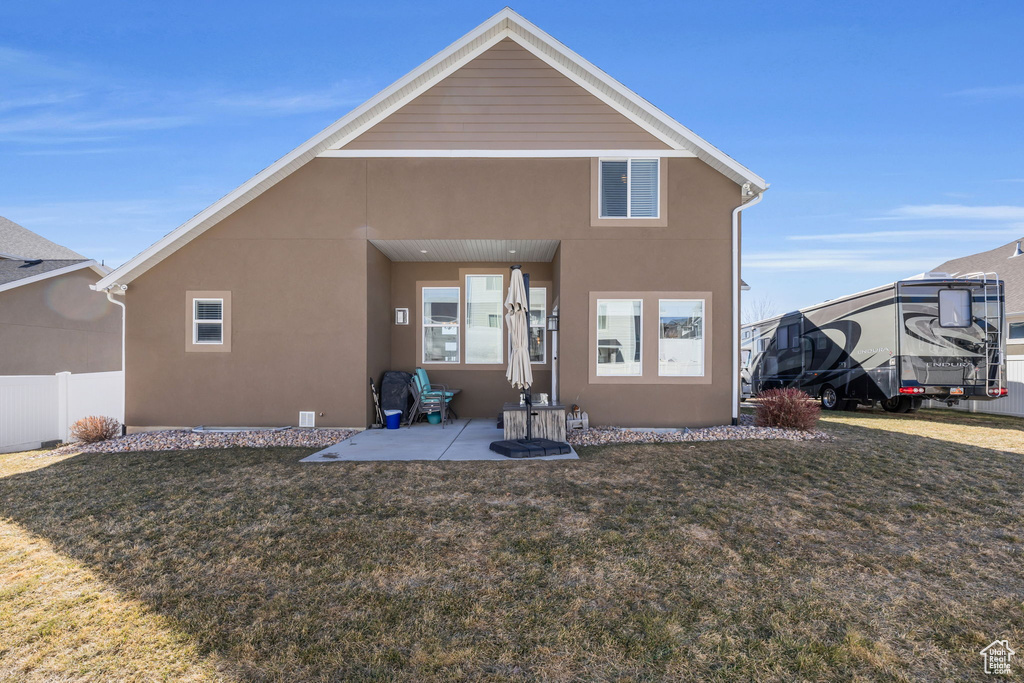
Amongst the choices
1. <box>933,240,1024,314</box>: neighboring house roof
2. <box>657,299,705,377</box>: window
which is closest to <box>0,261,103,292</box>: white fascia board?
<box>657,299,705,377</box>: window

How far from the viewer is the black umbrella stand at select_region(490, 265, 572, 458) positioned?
252 inches

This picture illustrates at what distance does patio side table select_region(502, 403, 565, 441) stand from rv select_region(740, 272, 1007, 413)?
7.88m

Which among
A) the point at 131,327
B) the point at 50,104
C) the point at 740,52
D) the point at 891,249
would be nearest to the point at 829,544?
the point at 131,327

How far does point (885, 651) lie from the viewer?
2.30 m

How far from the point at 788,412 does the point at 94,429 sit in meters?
11.6

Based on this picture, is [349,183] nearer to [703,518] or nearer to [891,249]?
[703,518]

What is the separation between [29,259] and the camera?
1495 cm

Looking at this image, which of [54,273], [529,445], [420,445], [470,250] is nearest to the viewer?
[529,445]

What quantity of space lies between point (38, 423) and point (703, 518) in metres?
10.9

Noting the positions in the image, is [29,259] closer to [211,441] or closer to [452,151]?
[211,441]

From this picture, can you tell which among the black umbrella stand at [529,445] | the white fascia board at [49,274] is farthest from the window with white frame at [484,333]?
the white fascia board at [49,274]

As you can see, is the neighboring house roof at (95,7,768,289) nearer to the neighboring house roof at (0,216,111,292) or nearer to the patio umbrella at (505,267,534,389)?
the patio umbrella at (505,267,534,389)

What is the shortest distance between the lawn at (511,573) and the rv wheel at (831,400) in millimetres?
7384

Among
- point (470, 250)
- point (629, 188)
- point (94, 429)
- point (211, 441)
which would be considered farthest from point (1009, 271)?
point (94, 429)
